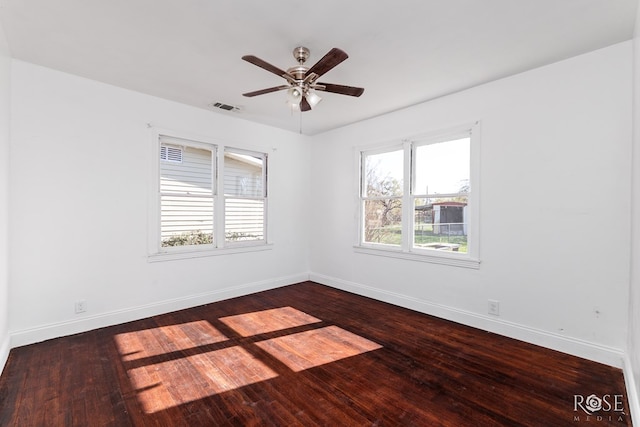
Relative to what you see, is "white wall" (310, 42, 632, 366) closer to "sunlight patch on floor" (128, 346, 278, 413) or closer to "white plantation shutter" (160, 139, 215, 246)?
"sunlight patch on floor" (128, 346, 278, 413)

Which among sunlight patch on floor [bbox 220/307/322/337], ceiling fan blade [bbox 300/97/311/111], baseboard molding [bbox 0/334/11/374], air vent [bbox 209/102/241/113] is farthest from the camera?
air vent [bbox 209/102/241/113]

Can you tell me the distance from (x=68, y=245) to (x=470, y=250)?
173 inches

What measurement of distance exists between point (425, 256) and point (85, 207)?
4018 millimetres

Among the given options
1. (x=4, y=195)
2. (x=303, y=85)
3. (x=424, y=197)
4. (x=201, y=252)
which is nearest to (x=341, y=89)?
(x=303, y=85)

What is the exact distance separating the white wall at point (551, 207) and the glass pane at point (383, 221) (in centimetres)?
61

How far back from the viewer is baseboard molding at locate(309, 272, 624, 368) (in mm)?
2566

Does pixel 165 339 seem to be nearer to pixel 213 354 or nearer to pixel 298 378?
pixel 213 354

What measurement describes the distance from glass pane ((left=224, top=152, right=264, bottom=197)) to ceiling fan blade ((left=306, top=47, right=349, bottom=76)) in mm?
2506

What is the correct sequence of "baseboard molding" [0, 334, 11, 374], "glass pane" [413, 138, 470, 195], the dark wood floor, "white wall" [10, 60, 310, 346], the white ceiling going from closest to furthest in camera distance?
1. the dark wood floor
2. the white ceiling
3. "baseboard molding" [0, 334, 11, 374]
4. "white wall" [10, 60, 310, 346]
5. "glass pane" [413, 138, 470, 195]

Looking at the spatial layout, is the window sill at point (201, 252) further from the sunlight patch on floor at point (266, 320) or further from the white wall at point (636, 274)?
the white wall at point (636, 274)

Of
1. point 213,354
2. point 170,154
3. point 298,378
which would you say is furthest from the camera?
point 170,154

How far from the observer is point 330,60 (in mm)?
2121

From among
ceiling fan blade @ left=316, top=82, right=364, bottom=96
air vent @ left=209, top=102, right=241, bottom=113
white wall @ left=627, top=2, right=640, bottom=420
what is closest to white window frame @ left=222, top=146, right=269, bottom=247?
air vent @ left=209, top=102, right=241, bottom=113

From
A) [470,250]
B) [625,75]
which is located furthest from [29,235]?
[625,75]
